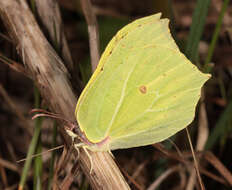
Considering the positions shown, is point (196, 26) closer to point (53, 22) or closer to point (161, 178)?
point (53, 22)

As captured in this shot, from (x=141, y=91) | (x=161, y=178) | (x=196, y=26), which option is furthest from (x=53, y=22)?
(x=161, y=178)

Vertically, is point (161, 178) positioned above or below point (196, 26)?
below

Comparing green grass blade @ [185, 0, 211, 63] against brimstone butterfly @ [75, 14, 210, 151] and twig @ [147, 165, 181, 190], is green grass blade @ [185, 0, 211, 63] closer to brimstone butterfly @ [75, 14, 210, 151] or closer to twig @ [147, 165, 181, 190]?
brimstone butterfly @ [75, 14, 210, 151]

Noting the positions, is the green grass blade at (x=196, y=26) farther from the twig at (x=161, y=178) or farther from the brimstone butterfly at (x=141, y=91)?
the twig at (x=161, y=178)

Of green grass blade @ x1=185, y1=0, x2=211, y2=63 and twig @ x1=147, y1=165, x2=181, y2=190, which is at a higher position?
green grass blade @ x1=185, y1=0, x2=211, y2=63

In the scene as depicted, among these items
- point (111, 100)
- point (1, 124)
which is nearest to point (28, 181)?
point (1, 124)

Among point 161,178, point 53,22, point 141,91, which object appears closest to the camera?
point 141,91

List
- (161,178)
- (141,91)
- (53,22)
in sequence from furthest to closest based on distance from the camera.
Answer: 1. (161,178)
2. (53,22)
3. (141,91)

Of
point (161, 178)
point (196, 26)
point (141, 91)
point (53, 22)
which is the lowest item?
point (161, 178)

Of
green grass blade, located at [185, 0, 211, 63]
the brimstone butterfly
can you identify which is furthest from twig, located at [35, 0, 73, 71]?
green grass blade, located at [185, 0, 211, 63]
